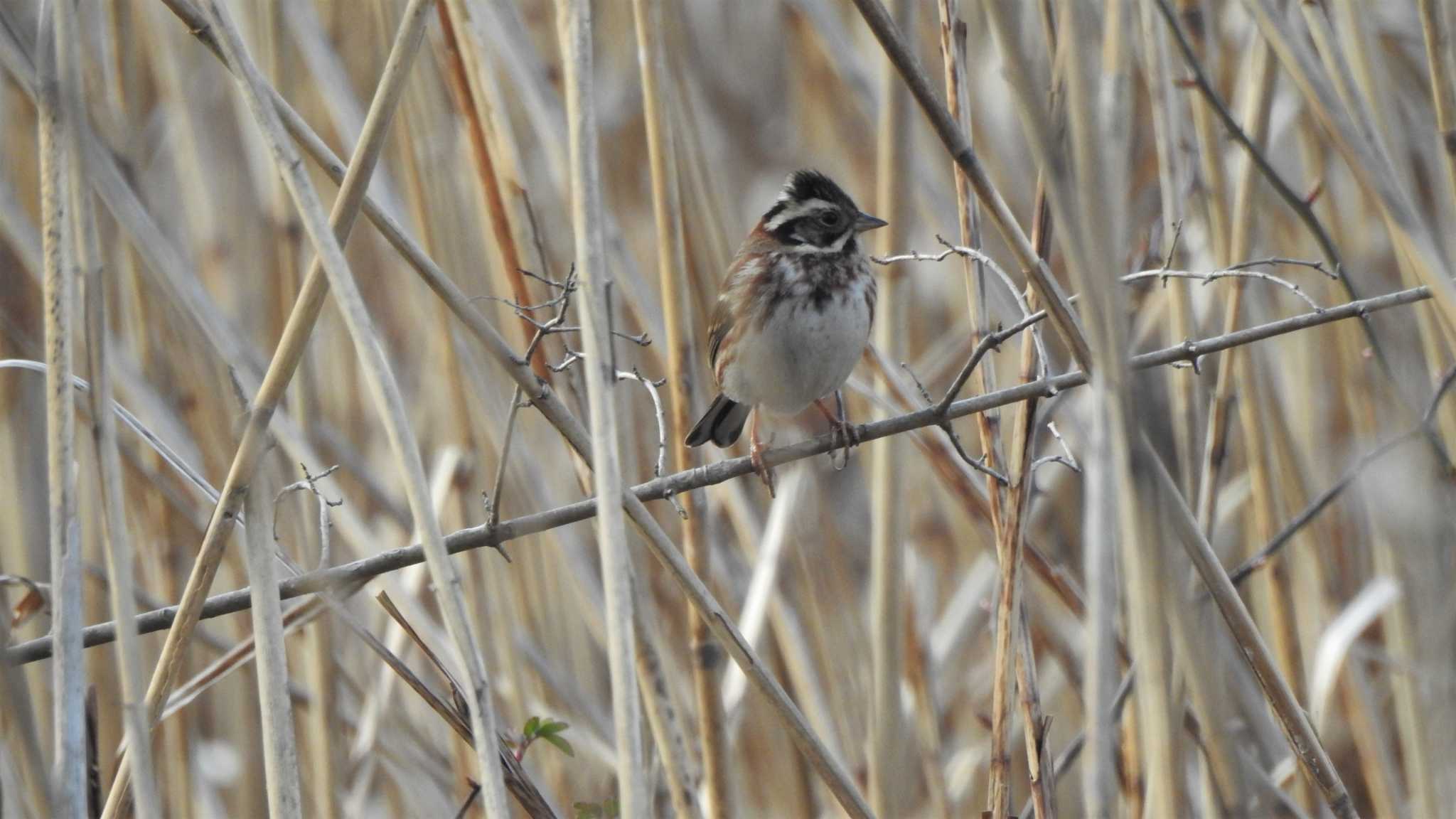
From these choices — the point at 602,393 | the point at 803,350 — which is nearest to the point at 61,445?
the point at 602,393

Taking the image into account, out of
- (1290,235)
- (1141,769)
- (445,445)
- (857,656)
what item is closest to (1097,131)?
(1141,769)

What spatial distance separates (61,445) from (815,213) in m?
2.10

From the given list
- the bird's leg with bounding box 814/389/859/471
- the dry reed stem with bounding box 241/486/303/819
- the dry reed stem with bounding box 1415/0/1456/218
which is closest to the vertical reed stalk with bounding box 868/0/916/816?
the bird's leg with bounding box 814/389/859/471

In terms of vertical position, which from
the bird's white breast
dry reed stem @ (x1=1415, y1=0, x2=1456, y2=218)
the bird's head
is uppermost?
the bird's head

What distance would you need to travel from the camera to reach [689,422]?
2848mm

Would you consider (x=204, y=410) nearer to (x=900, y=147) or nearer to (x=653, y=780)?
(x=653, y=780)

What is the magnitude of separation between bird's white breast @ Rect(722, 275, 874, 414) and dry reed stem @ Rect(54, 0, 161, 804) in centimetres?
186

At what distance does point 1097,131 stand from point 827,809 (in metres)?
2.52

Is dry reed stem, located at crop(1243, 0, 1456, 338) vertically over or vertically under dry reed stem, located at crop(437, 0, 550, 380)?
under

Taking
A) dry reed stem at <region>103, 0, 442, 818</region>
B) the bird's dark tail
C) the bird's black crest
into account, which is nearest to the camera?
dry reed stem at <region>103, 0, 442, 818</region>

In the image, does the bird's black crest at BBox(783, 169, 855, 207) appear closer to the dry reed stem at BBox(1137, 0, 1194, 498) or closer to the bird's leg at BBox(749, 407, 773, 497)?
the bird's leg at BBox(749, 407, 773, 497)

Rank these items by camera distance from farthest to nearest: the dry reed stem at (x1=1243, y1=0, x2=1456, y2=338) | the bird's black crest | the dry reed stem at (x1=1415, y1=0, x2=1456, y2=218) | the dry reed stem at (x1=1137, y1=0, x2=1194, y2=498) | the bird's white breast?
the bird's black crest, the bird's white breast, the dry reed stem at (x1=1137, y1=0, x2=1194, y2=498), the dry reed stem at (x1=1415, y1=0, x2=1456, y2=218), the dry reed stem at (x1=1243, y1=0, x2=1456, y2=338)

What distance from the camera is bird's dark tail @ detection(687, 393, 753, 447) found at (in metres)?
3.80

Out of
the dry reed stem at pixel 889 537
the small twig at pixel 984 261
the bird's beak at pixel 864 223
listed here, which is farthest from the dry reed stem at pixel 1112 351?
the bird's beak at pixel 864 223
